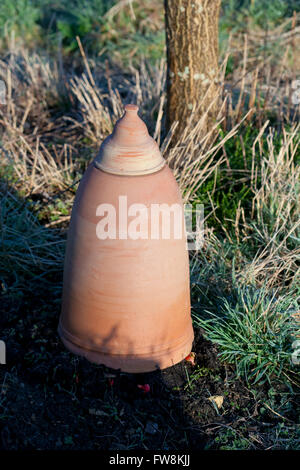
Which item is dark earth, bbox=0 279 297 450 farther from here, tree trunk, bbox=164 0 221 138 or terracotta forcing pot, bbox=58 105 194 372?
tree trunk, bbox=164 0 221 138

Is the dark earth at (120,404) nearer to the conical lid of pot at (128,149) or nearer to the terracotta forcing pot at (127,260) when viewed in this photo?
the terracotta forcing pot at (127,260)

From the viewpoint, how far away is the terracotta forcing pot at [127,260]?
8.41 ft

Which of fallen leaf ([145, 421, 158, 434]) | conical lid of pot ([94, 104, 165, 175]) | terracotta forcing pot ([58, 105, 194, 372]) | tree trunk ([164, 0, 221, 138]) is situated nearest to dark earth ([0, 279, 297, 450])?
fallen leaf ([145, 421, 158, 434])

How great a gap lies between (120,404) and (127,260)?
704mm

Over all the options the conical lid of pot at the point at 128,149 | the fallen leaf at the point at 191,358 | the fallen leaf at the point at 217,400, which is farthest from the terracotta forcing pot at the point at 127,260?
the fallen leaf at the point at 217,400

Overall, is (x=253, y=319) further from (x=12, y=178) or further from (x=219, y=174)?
(x=12, y=178)

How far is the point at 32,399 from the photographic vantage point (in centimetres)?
265

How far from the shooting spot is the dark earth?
255 cm

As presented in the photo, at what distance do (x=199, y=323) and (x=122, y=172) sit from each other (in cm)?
110

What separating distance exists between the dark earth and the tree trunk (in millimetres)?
1954

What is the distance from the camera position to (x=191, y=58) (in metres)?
4.11

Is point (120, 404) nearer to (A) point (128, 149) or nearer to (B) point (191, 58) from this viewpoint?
(A) point (128, 149)

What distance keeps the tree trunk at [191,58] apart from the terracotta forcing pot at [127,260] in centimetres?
167

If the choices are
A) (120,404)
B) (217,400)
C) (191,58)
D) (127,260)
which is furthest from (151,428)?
(191,58)
